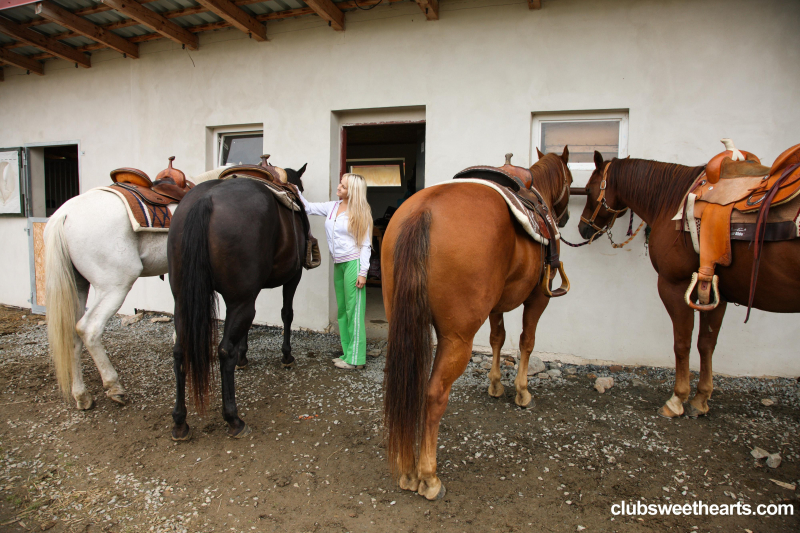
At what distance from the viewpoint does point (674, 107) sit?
3.48 metres

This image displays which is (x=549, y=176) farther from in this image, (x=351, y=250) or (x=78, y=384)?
(x=78, y=384)

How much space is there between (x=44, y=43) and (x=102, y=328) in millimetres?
4578

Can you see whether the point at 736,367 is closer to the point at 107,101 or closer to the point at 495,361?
the point at 495,361

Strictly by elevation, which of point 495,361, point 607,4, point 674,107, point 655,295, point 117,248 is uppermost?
point 607,4

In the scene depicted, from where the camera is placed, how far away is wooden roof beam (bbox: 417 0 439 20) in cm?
369

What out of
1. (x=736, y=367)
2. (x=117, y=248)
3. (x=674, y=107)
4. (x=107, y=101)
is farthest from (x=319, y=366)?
(x=107, y=101)

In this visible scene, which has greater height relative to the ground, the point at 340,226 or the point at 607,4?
the point at 607,4

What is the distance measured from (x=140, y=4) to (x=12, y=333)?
13.2 feet

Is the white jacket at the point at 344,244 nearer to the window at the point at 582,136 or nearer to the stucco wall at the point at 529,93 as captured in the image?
the stucco wall at the point at 529,93

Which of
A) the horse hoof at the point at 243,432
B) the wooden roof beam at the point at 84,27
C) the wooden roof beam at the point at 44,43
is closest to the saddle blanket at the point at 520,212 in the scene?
the horse hoof at the point at 243,432

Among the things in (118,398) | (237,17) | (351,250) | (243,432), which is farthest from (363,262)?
(237,17)

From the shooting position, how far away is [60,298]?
2623 mm

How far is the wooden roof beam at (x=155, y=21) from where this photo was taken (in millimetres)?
3977

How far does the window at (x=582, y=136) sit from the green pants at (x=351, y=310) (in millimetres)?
2139
